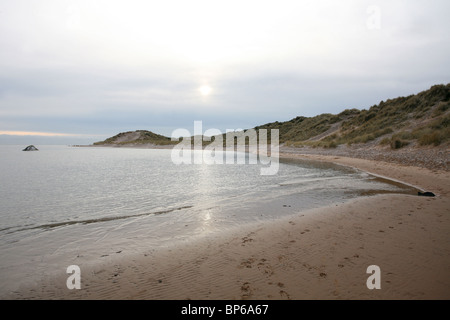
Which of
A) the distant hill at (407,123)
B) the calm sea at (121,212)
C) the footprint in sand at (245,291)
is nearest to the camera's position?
the footprint in sand at (245,291)

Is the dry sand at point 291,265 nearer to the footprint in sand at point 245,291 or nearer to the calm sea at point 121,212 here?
the footprint in sand at point 245,291

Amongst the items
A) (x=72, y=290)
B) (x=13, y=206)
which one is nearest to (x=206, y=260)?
(x=72, y=290)

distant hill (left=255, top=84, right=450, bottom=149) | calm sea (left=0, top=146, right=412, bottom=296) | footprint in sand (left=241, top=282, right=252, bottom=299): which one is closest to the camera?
footprint in sand (left=241, top=282, right=252, bottom=299)

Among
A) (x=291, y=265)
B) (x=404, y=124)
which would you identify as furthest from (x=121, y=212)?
(x=404, y=124)

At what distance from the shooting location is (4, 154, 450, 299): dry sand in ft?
13.7

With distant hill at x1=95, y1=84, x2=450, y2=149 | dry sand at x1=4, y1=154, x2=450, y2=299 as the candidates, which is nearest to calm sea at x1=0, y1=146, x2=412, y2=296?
dry sand at x1=4, y1=154, x2=450, y2=299

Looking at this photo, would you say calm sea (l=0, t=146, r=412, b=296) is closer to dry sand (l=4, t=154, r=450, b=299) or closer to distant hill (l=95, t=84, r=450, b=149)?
dry sand (l=4, t=154, r=450, b=299)

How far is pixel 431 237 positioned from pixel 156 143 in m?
115

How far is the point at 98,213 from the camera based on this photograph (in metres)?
9.70

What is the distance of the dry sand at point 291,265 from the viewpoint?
4164 mm

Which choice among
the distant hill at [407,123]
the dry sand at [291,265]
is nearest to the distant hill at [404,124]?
the distant hill at [407,123]

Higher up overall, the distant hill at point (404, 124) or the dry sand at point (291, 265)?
the distant hill at point (404, 124)
